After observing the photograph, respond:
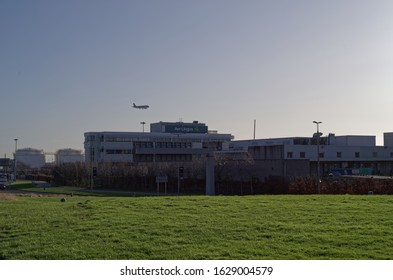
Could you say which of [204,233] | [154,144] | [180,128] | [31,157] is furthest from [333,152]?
[31,157]

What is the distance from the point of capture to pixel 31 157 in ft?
489

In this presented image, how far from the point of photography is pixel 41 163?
493 feet

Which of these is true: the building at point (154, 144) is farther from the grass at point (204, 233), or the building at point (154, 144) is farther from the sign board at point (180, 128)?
the grass at point (204, 233)

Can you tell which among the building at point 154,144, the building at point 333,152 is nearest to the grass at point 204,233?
the building at point 333,152

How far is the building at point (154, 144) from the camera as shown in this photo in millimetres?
96375

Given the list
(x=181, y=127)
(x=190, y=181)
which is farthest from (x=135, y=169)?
(x=181, y=127)

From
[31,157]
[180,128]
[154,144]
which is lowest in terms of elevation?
[31,157]

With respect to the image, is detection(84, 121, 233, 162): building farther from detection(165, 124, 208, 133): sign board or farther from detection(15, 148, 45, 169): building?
detection(15, 148, 45, 169): building

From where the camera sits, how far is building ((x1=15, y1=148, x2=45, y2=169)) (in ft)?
477

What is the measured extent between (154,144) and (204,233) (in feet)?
288

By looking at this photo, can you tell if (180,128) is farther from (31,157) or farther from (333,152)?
(31,157)

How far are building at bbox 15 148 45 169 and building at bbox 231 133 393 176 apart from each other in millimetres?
76009

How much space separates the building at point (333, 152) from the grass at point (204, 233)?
6371 centimetres
